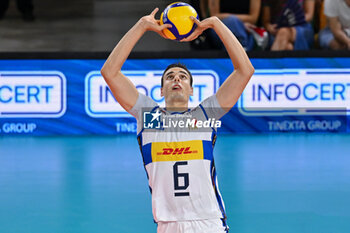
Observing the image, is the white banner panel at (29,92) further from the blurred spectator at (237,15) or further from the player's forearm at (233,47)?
the player's forearm at (233,47)

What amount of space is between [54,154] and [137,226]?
12.6 feet

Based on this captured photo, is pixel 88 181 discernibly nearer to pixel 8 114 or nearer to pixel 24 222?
pixel 24 222

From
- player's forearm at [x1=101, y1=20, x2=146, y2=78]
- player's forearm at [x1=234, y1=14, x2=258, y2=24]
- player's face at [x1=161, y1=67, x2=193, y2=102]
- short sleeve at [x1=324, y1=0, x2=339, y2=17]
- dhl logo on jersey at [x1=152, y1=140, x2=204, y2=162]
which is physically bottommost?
dhl logo on jersey at [x1=152, y1=140, x2=204, y2=162]

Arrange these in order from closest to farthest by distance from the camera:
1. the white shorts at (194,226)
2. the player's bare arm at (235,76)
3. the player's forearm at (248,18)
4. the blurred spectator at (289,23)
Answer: the white shorts at (194,226), the player's bare arm at (235,76), the blurred spectator at (289,23), the player's forearm at (248,18)

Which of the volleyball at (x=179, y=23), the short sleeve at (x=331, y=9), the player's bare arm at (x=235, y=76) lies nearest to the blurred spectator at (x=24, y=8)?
the short sleeve at (x=331, y=9)

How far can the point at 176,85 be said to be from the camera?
3.94 metres

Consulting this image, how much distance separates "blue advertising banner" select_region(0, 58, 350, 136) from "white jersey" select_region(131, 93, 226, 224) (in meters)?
6.66

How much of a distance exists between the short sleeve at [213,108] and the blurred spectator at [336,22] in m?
7.94

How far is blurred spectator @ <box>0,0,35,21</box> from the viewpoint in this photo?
624 inches

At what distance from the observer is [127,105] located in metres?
4.02

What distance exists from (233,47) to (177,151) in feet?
2.59

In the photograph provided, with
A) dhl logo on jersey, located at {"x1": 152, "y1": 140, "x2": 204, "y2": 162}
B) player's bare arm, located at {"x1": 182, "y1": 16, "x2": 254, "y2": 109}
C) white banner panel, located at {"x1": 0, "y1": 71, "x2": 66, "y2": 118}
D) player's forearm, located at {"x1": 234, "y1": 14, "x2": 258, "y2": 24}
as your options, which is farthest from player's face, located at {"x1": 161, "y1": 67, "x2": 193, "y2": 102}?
player's forearm, located at {"x1": 234, "y1": 14, "x2": 258, "y2": 24}

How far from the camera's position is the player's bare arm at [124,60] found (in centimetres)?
382

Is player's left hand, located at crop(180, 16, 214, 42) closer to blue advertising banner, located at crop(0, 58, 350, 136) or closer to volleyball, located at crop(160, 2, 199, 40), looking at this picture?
volleyball, located at crop(160, 2, 199, 40)
